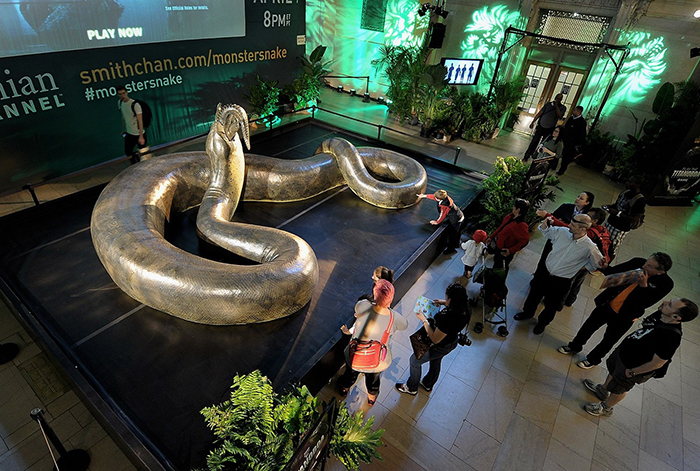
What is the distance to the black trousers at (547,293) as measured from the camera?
4664 mm

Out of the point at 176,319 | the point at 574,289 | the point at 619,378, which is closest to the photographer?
the point at 619,378

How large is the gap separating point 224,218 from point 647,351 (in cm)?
508

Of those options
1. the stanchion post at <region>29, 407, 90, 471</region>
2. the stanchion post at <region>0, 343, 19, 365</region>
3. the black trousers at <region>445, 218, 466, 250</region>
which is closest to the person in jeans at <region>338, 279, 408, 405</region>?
the stanchion post at <region>29, 407, 90, 471</region>

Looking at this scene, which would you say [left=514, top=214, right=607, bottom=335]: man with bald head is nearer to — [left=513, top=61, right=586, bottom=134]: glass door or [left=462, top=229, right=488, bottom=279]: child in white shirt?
[left=462, top=229, right=488, bottom=279]: child in white shirt

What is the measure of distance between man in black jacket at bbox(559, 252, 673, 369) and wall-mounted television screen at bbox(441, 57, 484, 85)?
743 centimetres

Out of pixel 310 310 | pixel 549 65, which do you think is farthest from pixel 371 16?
pixel 310 310

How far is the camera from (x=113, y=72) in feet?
25.0

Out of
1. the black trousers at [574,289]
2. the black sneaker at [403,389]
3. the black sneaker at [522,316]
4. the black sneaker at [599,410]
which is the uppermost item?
the black trousers at [574,289]

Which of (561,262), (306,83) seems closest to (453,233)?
(561,262)

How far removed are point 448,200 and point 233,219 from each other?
11.1 ft

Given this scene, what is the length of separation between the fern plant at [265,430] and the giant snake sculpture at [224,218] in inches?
55.0

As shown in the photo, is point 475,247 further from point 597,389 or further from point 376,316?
point 376,316

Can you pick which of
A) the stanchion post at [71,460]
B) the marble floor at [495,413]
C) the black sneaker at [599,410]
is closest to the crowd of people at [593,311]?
the black sneaker at [599,410]

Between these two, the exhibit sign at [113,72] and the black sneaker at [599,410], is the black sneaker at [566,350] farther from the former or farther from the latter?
the exhibit sign at [113,72]
